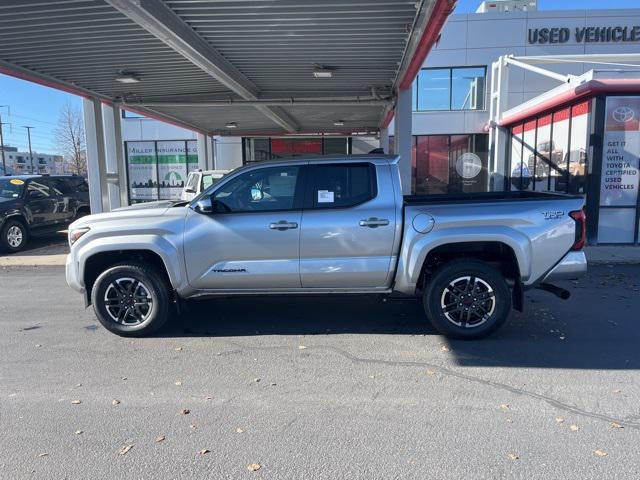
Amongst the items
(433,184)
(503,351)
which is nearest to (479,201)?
(503,351)

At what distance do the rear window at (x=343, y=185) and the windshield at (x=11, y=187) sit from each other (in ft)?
32.7

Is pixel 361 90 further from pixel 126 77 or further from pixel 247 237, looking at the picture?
pixel 247 237

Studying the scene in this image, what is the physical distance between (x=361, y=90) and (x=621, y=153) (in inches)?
236

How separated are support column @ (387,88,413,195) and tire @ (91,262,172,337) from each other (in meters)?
6.14

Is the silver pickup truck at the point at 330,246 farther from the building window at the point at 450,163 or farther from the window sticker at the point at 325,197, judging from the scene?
the building window at the point at 450,163

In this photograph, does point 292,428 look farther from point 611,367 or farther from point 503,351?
point 611,367

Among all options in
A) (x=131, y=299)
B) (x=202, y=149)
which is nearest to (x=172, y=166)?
(x=202, y=149)

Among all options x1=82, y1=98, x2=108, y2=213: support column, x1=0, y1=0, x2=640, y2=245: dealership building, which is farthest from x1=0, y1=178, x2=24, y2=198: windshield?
x1=0, y1=0, x2=640, y2=245: dealership building

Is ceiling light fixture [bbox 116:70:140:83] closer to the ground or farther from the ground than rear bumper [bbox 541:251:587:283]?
farther from the ground

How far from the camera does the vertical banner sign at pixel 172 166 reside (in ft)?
74.5

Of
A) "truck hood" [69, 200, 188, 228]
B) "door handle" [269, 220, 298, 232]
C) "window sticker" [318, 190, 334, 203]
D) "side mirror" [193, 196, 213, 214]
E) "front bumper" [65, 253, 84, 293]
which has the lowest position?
"front bumper" [65, 253, 84, 293]

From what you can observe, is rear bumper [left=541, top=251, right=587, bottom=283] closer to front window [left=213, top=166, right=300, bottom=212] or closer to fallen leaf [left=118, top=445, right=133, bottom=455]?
front window [left=213, top=166, right=300, bottom=212]

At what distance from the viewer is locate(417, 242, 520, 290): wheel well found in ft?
17.2

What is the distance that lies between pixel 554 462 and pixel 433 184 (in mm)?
18186
